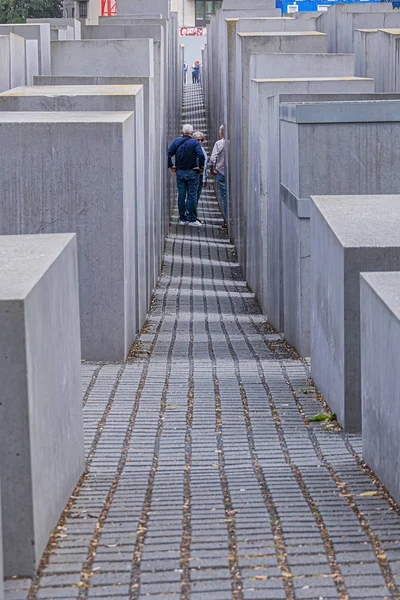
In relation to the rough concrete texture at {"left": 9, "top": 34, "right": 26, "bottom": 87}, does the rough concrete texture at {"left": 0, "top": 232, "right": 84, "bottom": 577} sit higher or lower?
lower

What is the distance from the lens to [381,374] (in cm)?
532

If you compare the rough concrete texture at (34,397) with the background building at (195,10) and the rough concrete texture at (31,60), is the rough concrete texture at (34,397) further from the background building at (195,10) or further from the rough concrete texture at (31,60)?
the background building at (195,10)

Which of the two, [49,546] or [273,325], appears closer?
[49,546]

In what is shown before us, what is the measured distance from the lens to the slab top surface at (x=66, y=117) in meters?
9.16

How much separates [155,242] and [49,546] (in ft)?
36.9

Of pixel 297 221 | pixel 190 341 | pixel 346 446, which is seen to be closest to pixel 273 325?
pixel 190 341

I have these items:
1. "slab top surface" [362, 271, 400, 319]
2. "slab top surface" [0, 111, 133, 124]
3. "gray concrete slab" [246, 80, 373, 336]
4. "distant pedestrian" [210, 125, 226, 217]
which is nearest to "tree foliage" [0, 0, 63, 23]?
"distant pedestrian" [210, 125, 226, 217]

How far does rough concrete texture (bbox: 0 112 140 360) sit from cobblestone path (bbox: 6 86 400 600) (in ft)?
1.52

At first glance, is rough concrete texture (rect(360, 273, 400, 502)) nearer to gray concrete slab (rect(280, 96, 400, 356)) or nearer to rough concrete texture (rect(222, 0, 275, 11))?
gray concrete slab (rect(280, 96, 400, 356))

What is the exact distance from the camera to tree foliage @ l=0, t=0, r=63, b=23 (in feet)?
193

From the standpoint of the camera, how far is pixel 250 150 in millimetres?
14688

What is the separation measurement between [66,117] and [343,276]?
3.60 m

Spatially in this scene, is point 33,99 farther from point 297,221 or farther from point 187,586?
point 187,586

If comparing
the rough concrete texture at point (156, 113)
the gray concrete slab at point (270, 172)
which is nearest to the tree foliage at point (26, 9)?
the rough concrete texture at point (156, 113)
